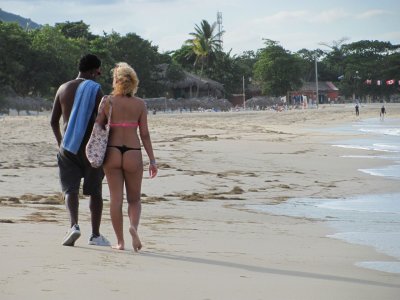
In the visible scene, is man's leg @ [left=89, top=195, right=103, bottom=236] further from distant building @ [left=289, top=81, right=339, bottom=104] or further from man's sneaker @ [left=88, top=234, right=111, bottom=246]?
distant building @ [left=289, top=81, right=339, bottom=104]

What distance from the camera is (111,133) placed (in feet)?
17.5

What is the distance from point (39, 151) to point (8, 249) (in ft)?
40.3

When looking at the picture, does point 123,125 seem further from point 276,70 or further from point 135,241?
point 276,70

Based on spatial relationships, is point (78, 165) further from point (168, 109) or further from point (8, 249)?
point (168, 109)

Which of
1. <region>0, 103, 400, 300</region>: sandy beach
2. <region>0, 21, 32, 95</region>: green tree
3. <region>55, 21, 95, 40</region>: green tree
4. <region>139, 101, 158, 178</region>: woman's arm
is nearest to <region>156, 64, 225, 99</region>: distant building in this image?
<region>55, 21, 95, 40</region>: green tree

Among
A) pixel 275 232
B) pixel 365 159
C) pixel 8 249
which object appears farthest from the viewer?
pixel 365 159

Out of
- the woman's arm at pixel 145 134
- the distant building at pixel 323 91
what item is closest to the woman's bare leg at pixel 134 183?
the woman's arm at pixel 145 134

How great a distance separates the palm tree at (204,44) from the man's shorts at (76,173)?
248 feet

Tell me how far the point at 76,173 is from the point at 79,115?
42 centimetres

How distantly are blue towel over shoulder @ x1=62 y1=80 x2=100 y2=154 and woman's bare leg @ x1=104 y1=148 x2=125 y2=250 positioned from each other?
32 centimetres

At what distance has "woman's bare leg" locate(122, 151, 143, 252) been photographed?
17.4 feet

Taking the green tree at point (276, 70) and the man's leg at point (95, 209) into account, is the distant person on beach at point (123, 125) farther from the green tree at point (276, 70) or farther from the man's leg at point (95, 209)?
the green tree at point (276, 70)

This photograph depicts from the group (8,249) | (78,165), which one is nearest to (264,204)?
(78,165)

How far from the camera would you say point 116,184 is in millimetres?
5402
